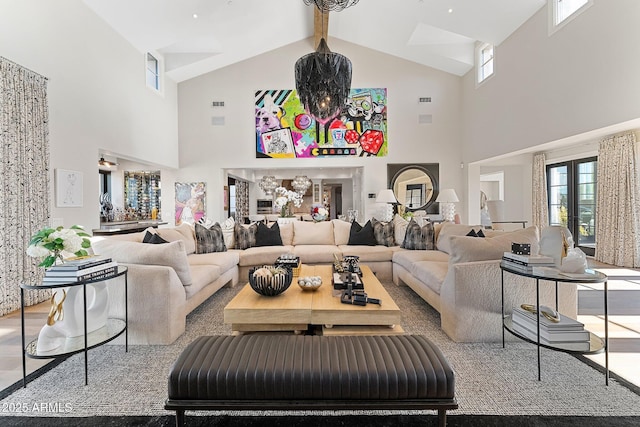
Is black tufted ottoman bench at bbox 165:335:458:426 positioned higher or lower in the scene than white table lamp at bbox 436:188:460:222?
lower

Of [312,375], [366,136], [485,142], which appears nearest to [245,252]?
[312,375]

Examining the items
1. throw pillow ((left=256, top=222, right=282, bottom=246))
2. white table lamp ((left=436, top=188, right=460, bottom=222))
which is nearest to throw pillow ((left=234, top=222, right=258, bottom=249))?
throw pillow ((left=256, top=222, right=282, bottom=246))

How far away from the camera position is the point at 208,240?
185 inches

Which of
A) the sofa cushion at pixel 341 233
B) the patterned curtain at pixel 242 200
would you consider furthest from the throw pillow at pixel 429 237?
the patterned curtain at pixel 242 200

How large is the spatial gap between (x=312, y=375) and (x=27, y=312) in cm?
393

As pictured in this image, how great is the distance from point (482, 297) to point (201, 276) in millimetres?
2721

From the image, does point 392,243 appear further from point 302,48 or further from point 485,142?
point 302,48

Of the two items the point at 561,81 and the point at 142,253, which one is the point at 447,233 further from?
the point at 142,253

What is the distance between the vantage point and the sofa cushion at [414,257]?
4.07m

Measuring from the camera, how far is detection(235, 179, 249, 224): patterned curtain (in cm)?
1115

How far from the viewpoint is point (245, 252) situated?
4.80m

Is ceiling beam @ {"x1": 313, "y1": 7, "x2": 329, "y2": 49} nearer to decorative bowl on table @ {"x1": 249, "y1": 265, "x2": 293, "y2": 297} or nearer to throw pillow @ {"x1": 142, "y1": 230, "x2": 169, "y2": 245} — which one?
throw pillow @ {"x1": 142, "y1": 230, "x2": 169, "y2": 245}

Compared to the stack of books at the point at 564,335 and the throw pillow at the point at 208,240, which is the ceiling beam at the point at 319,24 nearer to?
the throw pillow at the point at 208,240

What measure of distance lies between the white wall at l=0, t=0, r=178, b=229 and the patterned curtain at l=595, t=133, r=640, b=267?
30.2 feet
